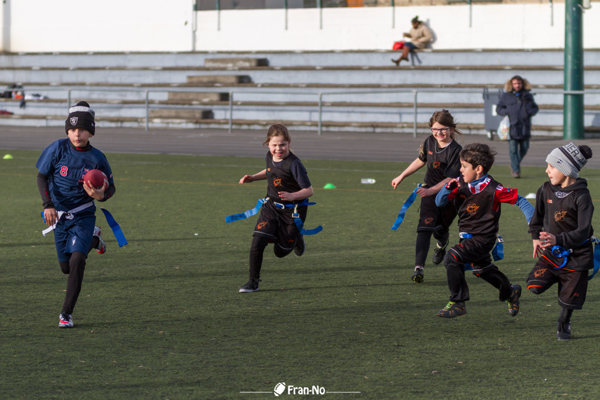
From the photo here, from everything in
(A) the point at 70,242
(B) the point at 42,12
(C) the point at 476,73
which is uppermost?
(B) the point at 42,12

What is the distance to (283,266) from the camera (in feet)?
27.8

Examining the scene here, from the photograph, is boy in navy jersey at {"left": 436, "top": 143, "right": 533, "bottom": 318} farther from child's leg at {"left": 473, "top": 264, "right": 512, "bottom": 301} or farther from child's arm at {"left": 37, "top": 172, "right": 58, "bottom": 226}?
child's arm at {"left": 37, "top": 172, "right": 58, "bottom": 226}

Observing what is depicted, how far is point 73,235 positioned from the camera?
249 inches

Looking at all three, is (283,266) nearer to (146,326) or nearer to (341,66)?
(146,326)

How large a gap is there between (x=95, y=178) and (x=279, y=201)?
176 centimetres

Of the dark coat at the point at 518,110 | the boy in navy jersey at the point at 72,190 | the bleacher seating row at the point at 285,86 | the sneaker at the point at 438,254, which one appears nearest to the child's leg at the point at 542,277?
the sneaker at the point at 438,254

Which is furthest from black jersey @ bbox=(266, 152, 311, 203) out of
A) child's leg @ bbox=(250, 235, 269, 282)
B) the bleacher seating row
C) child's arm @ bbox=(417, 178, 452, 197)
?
the bleacher seating row

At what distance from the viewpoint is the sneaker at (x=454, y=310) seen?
6.43 m

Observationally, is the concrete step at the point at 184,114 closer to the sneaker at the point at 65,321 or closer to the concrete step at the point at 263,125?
the concrete step at the point at 263,125

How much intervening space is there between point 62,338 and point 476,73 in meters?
24.1

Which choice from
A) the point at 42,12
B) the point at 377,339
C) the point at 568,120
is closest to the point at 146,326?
the point at 377,339

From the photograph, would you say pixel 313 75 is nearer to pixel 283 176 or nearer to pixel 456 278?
pixel 283 176

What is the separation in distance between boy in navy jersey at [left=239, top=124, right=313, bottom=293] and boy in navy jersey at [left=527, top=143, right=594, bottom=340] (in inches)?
84.0

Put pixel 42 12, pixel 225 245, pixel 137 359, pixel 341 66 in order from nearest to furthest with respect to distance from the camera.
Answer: pixel 137 359 < pixel 225 245 < pixel 341 66 < pixel 42 12
